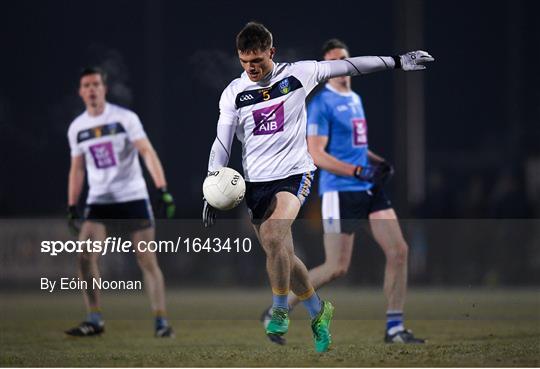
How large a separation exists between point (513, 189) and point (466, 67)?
7.21 feet

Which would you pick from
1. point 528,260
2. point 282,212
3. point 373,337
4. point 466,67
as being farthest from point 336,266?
point 466,67

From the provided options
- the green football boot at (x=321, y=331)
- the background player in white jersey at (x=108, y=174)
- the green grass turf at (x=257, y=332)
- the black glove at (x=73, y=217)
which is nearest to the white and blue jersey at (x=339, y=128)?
the green grass turf at (x=257, y=332)

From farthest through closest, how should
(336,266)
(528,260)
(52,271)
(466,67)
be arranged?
(466,67) → (528,260) → (52,271) → (336,266)

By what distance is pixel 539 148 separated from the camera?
18.0 metres

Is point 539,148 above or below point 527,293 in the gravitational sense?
above

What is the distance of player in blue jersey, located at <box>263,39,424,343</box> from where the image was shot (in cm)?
988

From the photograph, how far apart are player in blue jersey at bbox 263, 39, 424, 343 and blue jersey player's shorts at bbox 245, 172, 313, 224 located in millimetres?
1709

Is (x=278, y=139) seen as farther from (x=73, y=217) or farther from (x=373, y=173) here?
(x=73, y=217)

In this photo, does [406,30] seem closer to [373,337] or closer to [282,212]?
[373,337]

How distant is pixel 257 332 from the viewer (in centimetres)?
1108

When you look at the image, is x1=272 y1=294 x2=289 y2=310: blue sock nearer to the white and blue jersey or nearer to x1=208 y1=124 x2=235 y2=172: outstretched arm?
x1=208 y1=124 x2=235 y2=172: outstretched arm

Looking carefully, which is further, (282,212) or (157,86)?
(157,86)

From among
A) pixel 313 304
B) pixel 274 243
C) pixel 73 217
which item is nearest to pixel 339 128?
pixel 313 304

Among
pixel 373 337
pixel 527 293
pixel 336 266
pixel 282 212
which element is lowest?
pixel 527 293
